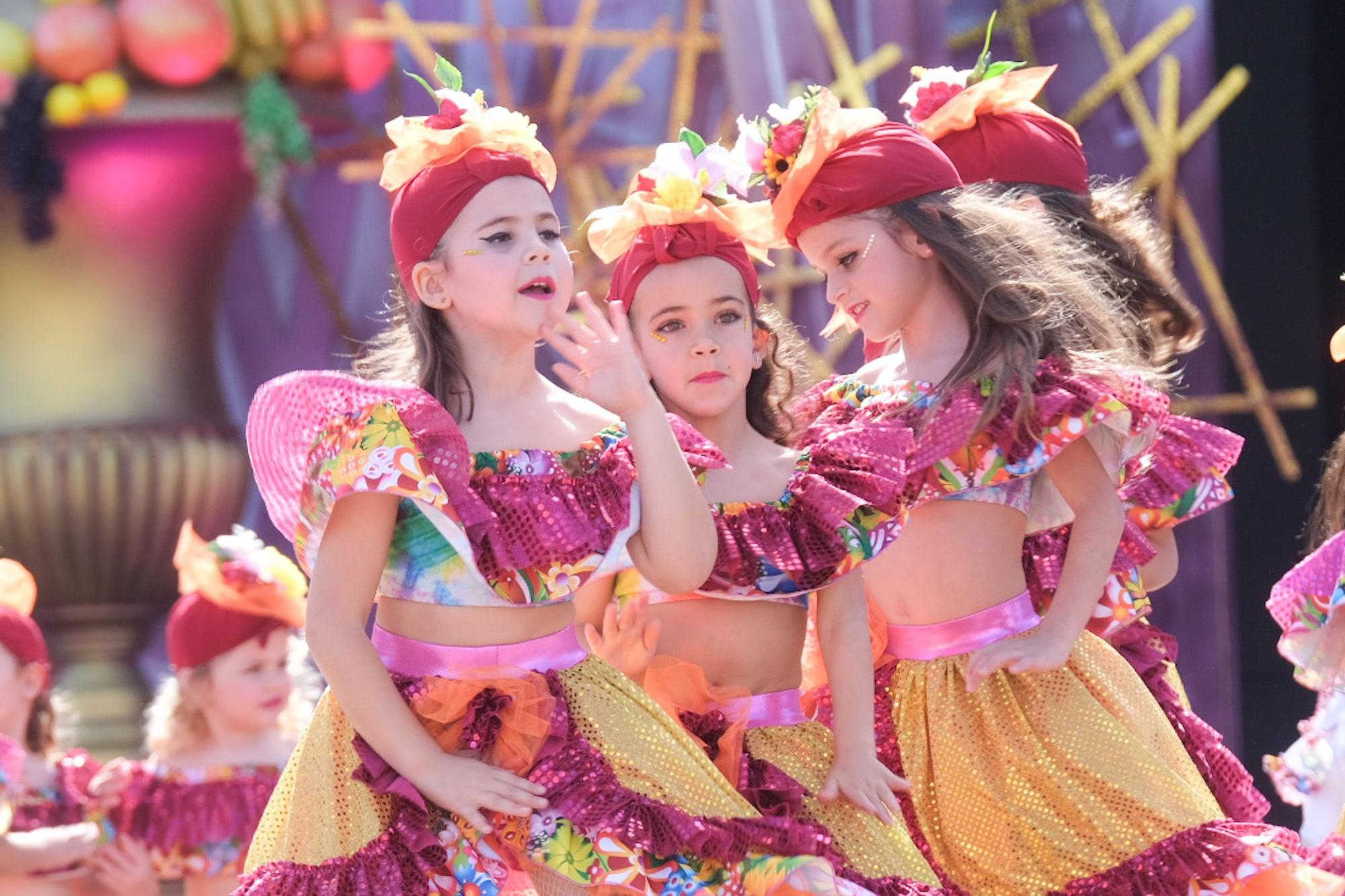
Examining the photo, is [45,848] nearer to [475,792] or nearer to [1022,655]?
[475,792]

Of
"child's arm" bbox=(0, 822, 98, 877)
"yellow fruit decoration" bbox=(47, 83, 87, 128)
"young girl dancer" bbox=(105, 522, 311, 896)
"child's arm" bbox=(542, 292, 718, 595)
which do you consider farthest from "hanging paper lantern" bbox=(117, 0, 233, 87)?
"child's arm" bbox=(542, 292, 718, 595)

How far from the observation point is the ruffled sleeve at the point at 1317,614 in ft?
10.5

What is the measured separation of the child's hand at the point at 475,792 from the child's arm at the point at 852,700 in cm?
51

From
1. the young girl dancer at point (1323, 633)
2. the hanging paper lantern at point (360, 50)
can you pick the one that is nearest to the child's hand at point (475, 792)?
the young girl dancer at point (1323, 633)

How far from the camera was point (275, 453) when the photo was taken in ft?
7.93

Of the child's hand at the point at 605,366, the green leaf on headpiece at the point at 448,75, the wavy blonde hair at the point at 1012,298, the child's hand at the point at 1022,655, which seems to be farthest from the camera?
the wavy blonde hair at the point at 1012,298

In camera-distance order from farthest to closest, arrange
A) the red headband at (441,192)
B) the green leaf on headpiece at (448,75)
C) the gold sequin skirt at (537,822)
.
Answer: the green leaf on headpiece at (448,75) < the red headband at (441,192) < the gold sequin skirt at (537,822)

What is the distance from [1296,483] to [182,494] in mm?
3225

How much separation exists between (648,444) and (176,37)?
3.15 meters

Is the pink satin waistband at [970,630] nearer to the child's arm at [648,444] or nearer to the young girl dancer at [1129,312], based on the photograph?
the young girl dancer at [1129,312]

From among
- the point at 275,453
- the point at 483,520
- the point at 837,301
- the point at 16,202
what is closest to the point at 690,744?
the point at 483,520

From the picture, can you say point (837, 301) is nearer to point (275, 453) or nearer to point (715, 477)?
point (715, 477)

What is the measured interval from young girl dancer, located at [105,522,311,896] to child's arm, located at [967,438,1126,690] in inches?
79.6

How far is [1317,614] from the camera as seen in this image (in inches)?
127
